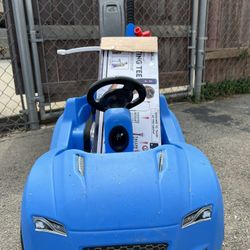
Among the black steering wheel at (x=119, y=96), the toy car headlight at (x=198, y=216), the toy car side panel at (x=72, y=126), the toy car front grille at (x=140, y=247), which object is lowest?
the toy car front grille at (x=140, y=247)

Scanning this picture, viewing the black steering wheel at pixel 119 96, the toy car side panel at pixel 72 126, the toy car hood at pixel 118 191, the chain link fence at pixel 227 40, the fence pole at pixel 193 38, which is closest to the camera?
the toy car hood at pixel 118 191

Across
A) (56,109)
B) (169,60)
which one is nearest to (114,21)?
(56,109)

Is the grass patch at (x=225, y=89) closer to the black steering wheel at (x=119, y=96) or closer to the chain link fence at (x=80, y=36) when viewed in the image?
the chain link fence at (x=80, y=36)

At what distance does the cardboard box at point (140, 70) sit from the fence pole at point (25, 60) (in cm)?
138

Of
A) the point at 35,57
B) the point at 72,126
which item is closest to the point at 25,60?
the point at 35,57

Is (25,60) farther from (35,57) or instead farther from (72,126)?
(72,126)

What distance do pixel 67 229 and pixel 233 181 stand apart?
1572mm

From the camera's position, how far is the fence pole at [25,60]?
9.34 ft

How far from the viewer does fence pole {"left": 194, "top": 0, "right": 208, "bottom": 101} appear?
3815 mm

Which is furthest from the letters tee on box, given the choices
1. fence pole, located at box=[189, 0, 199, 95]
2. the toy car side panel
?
fence pole, located at box=[189, 0, 199, 95]

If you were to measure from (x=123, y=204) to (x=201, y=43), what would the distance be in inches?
130

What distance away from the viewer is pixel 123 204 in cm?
102

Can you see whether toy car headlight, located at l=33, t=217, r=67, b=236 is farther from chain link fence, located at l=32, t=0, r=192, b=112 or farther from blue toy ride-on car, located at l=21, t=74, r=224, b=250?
chain link fence, located at l=32, t=0, r=192, b=112

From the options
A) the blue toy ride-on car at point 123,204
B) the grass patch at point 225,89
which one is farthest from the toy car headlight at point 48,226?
the grass patch at point 225,89
